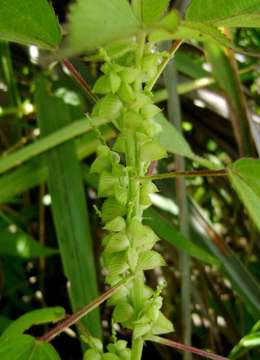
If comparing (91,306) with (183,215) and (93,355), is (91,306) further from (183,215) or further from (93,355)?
→ (183,215)

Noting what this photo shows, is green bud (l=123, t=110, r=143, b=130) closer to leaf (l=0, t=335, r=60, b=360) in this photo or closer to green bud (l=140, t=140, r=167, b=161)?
green bud (l=140, t=140, r=167, b=161)

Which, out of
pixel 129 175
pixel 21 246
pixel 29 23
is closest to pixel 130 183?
pixel 129 175

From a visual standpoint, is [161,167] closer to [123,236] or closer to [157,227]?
[157,227]

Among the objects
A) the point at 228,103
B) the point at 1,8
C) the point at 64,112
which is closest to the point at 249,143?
the point at 228,103

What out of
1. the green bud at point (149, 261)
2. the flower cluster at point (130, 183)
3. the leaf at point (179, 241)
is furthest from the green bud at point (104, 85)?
the leaf at point (179, 241)

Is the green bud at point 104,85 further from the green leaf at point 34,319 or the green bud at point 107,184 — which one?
the green leaf at point 34,319

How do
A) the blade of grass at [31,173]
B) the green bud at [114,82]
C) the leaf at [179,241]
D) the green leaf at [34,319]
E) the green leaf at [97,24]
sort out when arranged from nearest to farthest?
the green leaf at [97,24] → the green bud at [114,82] → the green leaf at [34,319] → the leaf at [179,241] → the blade of grass at [31,173]

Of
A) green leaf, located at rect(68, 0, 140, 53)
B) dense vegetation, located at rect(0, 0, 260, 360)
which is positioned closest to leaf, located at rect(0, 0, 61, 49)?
dense vegetation, located at rect(0, 0, 260, 360)
